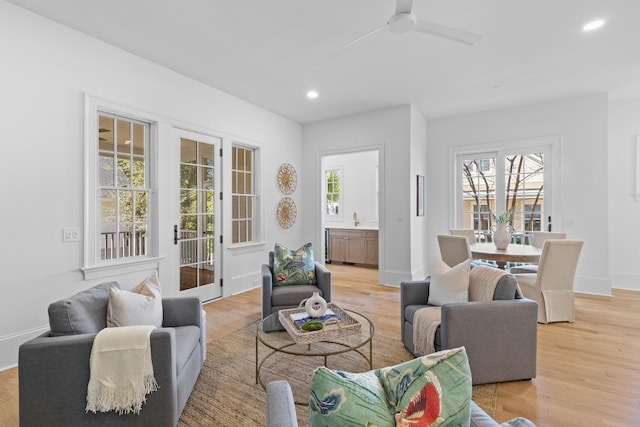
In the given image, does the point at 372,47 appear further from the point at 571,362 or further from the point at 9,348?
the point at 9,348

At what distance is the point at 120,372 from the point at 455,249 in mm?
3700

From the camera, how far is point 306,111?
5363 mm

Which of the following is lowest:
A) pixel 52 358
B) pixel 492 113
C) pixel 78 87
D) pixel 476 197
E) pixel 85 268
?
pixel 52 358

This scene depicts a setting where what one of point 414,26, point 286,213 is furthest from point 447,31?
point 286,213

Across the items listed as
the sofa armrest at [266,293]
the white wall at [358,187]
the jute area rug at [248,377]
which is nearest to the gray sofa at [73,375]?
the jute area rug at [248,377]

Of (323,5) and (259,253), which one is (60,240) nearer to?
(259,253)

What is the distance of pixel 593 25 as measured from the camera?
2.85 meters

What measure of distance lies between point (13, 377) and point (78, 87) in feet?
8.14

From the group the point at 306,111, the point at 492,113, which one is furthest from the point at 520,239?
the point at 306,111

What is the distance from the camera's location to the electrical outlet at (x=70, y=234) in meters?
2.88

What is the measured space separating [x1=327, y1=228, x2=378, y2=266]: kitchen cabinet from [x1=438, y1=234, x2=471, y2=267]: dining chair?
2448mm

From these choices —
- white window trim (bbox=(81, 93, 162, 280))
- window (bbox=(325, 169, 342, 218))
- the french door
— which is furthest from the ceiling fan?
window (bbox=(325, 169, 342, 218))

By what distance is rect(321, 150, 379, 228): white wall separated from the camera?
23.3 ft

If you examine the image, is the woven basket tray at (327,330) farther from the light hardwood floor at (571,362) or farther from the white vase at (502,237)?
the white vase at (502,237)
